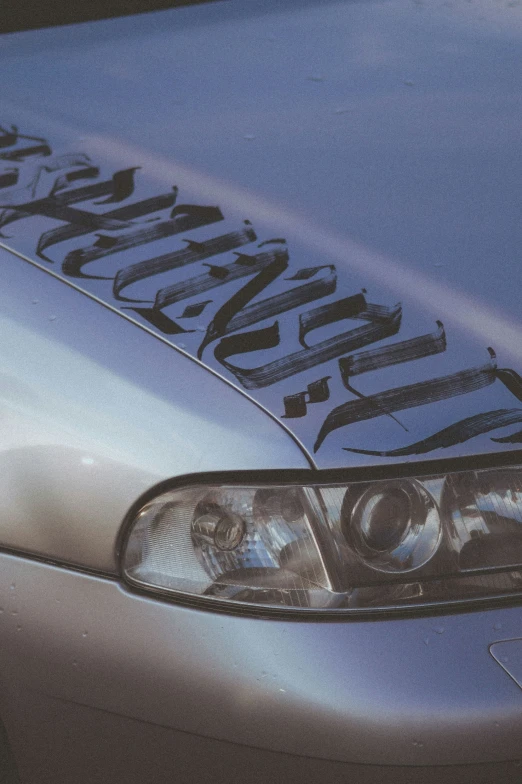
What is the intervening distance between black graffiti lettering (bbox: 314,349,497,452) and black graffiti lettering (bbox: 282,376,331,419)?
30mm

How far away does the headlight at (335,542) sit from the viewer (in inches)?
49.6

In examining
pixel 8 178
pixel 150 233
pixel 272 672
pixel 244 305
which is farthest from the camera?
pixel 8 178

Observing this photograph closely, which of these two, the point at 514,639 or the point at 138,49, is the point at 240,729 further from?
the point at 138,49

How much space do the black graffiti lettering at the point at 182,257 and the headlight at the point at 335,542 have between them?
0.37 meters

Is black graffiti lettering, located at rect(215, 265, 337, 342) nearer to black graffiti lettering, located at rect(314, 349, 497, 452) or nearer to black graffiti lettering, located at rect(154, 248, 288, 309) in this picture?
black graffiti lettering, located at rect(154, 248, 288, 309)

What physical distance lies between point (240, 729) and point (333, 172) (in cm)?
97

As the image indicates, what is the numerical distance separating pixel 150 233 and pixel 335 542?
61 centimetres

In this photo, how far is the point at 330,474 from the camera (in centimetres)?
125

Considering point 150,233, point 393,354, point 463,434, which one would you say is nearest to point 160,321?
point 150,233

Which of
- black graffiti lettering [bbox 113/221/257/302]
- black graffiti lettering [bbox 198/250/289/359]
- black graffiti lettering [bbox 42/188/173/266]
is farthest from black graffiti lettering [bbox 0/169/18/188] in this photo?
black graffiti lettering [bbox 198/250/289/359]

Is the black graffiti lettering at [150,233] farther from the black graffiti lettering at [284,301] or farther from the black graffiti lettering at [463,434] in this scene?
the black graffiti lettering at [463,434]

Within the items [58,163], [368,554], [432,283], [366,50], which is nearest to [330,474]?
[368,554]

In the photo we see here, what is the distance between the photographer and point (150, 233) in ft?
5.08

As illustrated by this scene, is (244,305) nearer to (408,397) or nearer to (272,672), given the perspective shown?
(408,397)
